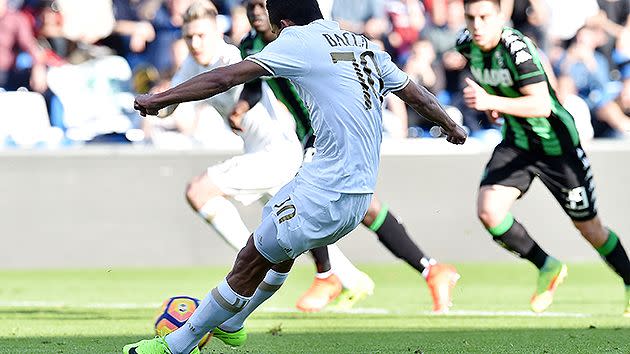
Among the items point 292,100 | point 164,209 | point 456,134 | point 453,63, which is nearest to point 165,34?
point 164,209

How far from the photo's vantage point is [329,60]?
6.11 meters

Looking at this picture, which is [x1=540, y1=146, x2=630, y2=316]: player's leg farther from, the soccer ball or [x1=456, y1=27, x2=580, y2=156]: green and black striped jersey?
the soccer ball

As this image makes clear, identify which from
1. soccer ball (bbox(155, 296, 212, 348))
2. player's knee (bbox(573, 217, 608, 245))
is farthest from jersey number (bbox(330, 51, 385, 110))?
player's knee (bbox(573, 217, 608, 245))

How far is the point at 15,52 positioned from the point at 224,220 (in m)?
5.55

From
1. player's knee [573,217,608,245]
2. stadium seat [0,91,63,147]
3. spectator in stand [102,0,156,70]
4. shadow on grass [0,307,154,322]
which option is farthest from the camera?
spectator in stand [102,0,156,70]

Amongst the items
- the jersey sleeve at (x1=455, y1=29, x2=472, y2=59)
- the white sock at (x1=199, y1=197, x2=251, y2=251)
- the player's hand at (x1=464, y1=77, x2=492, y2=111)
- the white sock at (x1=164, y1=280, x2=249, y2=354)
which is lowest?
the white sock at (x1=199, y1=197, x2=251, y2=251)

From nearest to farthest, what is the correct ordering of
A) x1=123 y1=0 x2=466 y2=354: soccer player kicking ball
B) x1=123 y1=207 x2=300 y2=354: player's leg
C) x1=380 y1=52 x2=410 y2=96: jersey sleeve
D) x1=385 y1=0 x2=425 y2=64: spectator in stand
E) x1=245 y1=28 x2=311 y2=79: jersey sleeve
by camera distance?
x1=245 y1=28 x2=311 y2=79: jersey sleeve → x1=123 y1=0 x2=466 y2=354: soccer player kicking ball → x1=123 y1=207 x2=300 y2=354: player's leg → x1=380 y1=52 x2=410 y2=96: jersey sleeve → x1=385 y1=0 x2=425 y2=64: spectator in stand

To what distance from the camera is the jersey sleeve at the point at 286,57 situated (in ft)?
19.4

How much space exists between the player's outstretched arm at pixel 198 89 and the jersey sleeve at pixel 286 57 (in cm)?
10

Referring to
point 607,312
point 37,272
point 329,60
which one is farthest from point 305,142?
point 37,272

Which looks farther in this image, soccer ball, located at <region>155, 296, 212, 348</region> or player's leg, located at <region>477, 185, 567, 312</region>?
player's leg, located at <region>477, 185, 567, 312</region>

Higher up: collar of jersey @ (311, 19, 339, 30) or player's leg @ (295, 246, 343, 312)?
collar of jersey @ (311, 19, 339, 30)

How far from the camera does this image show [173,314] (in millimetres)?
7070

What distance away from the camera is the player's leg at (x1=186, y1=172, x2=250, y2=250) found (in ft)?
32.5
